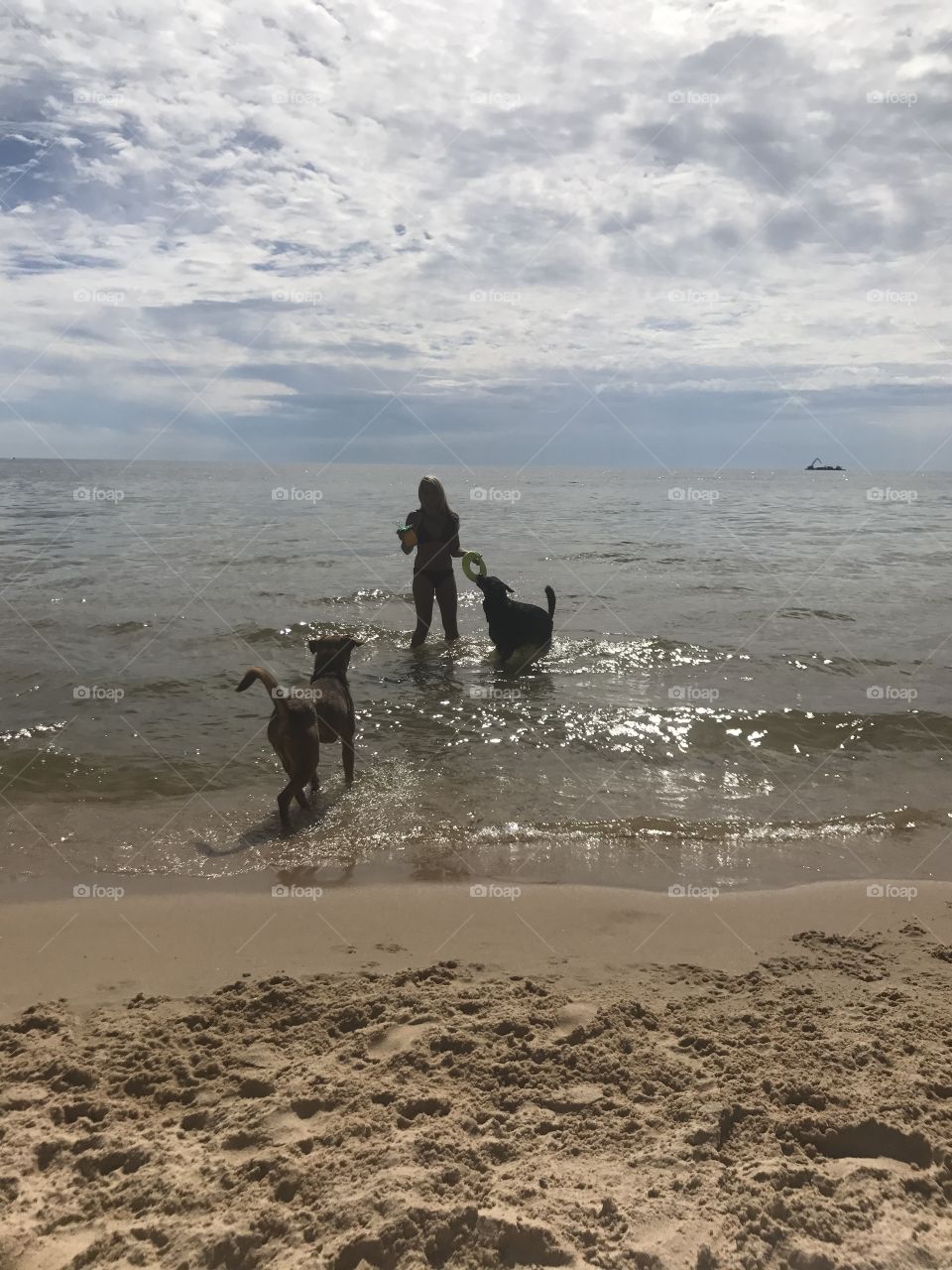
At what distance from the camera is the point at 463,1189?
2.31 metres

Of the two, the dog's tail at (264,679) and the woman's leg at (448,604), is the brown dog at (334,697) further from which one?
the woman's leg at (448,604)

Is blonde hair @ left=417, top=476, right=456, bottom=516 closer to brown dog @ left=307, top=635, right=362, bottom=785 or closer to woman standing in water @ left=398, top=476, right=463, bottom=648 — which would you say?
woman standing in water @ left=398, top=476, right=463, bottom=648

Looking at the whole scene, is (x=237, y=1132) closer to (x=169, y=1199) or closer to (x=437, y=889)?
(x=169, y=1199)

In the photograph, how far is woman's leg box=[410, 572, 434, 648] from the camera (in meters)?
10.6

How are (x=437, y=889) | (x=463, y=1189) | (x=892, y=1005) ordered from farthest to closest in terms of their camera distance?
1. (x=437, y=889)
2. (x=892, y=1005)
3. (x=463, y=1189)

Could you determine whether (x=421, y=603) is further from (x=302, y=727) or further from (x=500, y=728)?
(x=302, y=727)

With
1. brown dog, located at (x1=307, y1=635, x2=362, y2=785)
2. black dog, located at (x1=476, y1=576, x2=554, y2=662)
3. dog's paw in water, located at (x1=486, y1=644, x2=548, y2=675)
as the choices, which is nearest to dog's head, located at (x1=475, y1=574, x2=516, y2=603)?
black dog, located at (x1=476, y1=576, x2=554, y2=662)

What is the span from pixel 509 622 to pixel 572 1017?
→ 268 inches

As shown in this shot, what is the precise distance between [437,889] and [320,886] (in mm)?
673

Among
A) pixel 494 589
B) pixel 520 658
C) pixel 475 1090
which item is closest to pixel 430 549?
pixel 494 589

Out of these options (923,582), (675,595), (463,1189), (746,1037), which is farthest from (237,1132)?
(923,582)

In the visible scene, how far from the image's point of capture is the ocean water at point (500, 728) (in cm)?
527

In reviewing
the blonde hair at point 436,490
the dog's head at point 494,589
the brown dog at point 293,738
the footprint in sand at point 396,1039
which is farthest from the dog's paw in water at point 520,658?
the footprint in sand at point 396,1039

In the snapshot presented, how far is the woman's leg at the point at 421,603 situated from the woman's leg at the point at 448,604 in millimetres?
157
